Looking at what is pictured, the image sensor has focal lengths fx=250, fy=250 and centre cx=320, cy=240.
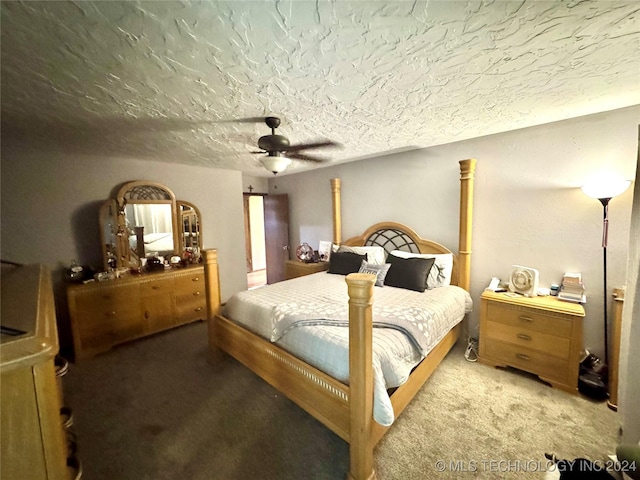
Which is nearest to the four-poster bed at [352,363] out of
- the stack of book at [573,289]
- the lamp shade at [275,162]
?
the stack of book at [573,289]

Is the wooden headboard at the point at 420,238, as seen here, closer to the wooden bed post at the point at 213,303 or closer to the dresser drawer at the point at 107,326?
the wooden bed post at the point at 213,303

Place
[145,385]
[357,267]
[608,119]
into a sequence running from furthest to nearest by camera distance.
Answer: [357,267], [145,385], [608,119]

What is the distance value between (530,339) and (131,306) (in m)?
4.08

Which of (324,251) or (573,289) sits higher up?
(324,251)

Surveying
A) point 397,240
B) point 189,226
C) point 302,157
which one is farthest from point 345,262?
point 189,226

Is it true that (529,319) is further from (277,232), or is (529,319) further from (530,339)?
(277,232)

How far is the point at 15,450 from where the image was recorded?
1.98 ft

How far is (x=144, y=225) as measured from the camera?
130 inches

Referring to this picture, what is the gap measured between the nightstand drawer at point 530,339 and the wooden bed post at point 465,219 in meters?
0.54

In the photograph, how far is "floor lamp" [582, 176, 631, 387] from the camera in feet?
6.17

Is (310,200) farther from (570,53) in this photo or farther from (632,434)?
(632,434)

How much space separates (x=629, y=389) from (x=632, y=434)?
0.24 metres

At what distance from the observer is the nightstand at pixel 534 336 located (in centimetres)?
200

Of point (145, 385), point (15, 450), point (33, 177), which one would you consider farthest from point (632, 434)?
point (33, 177)
